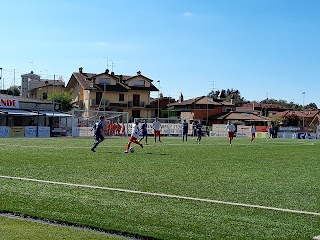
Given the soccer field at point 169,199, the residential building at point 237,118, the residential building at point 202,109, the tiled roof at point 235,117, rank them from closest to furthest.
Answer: the soccer field at point 169,199 < the residential building at point 237,118 < the tiled roof at point 235,117 < the residential building at point 202,109

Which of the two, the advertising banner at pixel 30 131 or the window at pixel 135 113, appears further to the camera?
the window at pixel 135 113

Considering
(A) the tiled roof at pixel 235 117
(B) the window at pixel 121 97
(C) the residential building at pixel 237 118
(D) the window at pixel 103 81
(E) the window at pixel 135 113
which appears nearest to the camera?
(D) the window at pixel 103 81

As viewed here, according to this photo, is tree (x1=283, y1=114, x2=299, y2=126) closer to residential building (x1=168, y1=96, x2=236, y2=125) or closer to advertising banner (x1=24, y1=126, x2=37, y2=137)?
residential building (x1=168, y1=96, x2=236, y2=125)

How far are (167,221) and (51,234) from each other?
7.04 ft

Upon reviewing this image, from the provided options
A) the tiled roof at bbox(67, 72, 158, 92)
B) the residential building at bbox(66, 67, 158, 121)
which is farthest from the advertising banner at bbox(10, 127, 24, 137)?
the tiled roof at bbox(67, 72, 158, 92)

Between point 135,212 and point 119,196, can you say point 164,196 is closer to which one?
point 119,196

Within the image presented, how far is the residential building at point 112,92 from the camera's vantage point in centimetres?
8850

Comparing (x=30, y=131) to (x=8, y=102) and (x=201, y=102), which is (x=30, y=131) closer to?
(x=8, y=102)

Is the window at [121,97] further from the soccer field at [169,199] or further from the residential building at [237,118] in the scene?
the soccer field at [169,199]

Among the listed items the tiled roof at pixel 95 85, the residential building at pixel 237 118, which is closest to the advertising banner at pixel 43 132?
the tiled roof at pixel 95 85

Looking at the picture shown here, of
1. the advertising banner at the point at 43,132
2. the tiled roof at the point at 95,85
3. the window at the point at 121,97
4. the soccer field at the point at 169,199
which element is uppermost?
the tiled roof at the point at 95,85

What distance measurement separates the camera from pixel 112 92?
296 ft

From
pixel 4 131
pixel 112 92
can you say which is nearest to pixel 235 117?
pixel 112 92

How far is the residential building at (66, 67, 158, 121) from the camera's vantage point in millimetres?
88500
